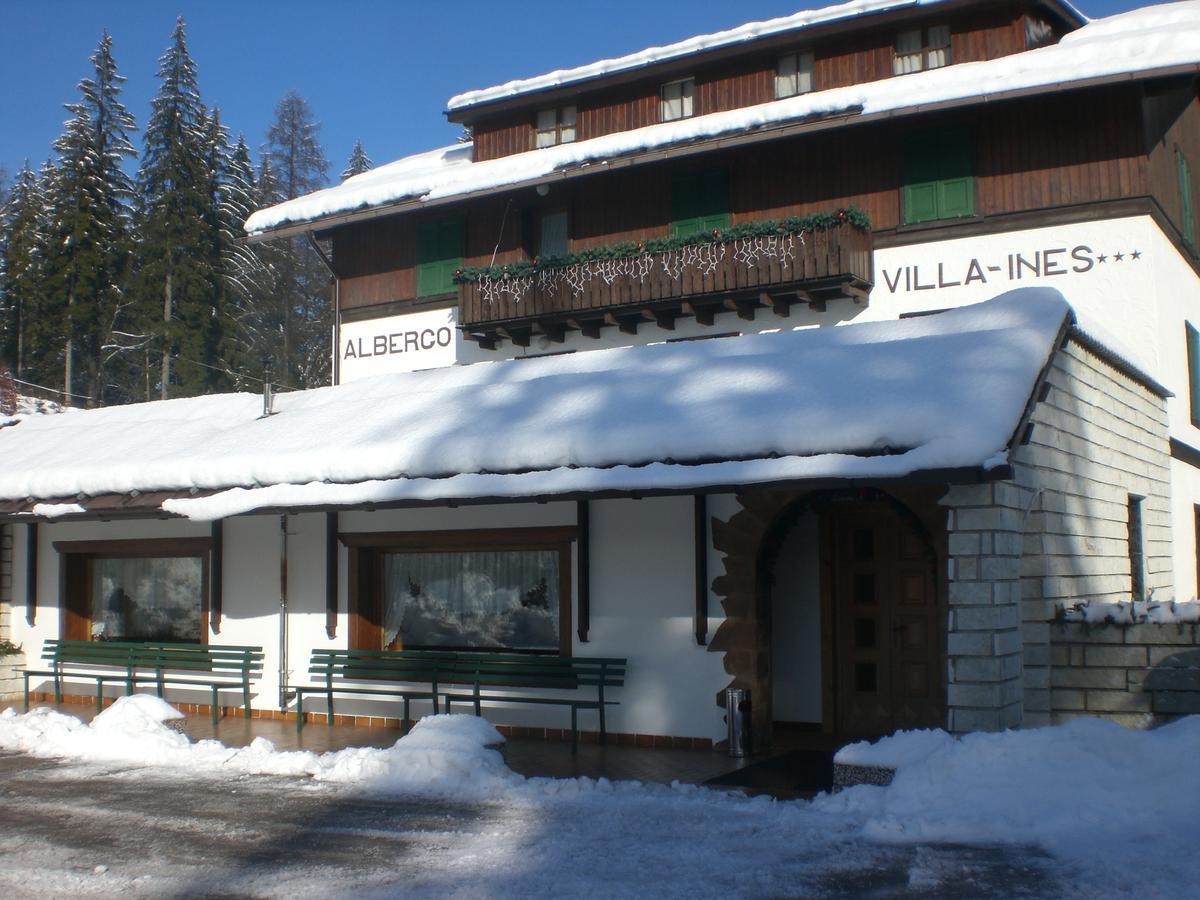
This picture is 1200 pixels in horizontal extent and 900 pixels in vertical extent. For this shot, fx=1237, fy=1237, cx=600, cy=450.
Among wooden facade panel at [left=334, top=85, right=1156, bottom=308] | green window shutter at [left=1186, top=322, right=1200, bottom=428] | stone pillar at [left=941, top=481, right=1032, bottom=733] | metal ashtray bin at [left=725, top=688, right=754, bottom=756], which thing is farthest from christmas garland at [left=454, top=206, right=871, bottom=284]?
stone pillar at [left=941, top=481, right=1032, bottom=733]

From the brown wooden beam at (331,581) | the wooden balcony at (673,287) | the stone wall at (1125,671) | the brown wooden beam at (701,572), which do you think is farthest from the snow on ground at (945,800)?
the wooden balcony at (673,287)

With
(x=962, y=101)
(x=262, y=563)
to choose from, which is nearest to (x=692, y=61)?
(x=962, y=101)

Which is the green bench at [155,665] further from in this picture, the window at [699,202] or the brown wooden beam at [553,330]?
the window at [699,202]

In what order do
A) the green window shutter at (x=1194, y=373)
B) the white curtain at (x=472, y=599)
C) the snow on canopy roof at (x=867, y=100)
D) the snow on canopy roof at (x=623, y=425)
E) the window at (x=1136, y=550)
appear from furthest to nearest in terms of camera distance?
the green window shutter at (x=1194, y=373) < the snow on canopy roof at (x=867, y=100) < the window at (x=1136, y=550) < the white curtain at (x=472, y=599) < the snow on canopy roof at (x=623, y=425)

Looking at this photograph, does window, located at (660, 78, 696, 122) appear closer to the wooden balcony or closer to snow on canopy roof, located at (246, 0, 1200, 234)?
snow on canopy roof, located at (246, 0, 1200, 234)

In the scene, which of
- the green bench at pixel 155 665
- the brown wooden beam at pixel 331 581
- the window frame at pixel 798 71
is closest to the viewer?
the brown wooden beam at pixel 331 581

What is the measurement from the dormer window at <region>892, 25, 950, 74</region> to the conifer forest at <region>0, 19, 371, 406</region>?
29.6 meters

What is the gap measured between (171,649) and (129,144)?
1471 inches

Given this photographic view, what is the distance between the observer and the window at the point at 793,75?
73.0 ft

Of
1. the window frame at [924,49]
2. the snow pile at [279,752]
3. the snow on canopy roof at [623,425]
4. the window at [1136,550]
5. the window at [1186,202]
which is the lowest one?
the snow pile at [279,752]

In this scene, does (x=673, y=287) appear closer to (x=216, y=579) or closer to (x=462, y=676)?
(x=216, y=579)

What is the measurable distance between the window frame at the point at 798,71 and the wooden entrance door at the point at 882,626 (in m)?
11.7

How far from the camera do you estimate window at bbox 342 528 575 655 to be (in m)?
13.0

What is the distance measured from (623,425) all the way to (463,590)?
3.34m
